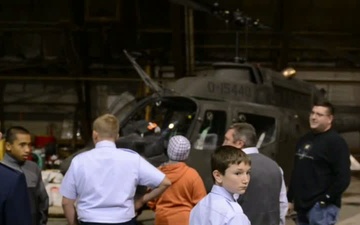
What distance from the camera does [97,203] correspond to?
4078 mm

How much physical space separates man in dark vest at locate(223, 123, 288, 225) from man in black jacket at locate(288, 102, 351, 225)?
0.79m

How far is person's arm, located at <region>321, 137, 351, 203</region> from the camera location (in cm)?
483

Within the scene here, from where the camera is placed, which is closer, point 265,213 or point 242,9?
point 265,213

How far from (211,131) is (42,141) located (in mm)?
6143

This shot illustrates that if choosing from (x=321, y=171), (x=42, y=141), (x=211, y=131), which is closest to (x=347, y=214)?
(x=211, y=131)

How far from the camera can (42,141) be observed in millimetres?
13914

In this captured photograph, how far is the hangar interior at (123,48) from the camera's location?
14273 mm

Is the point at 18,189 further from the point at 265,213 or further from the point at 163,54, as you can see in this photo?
the point at 163,54

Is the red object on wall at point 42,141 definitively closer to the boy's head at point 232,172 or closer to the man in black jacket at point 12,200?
the boy's head at point 232,172

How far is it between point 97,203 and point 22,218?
1.42 m

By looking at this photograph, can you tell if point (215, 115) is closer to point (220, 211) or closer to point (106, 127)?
point (106, 127)

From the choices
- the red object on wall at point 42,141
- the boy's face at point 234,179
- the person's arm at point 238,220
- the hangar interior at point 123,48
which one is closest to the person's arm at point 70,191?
the boy's face at point 234,179

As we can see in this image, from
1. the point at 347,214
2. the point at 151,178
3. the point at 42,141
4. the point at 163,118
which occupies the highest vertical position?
the point at 151,178

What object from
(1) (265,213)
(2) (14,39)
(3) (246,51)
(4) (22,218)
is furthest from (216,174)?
(2) (14,39)
